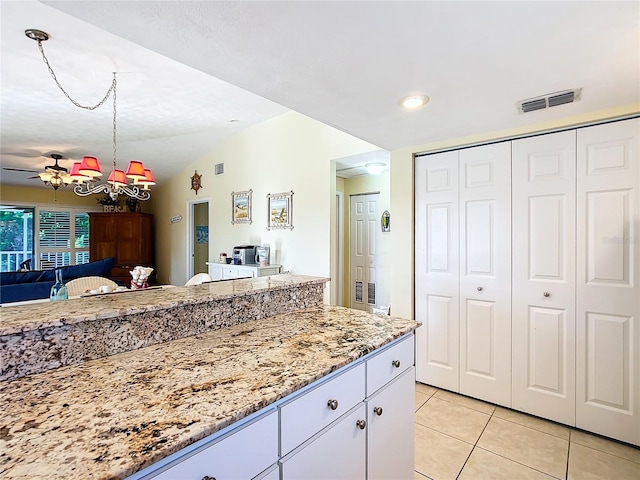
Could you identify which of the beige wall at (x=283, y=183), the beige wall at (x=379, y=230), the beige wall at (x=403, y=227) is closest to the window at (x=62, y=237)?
the beige wall at (x=283, y=183)

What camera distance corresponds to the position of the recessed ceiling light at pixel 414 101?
1775 mm

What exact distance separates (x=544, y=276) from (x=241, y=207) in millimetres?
4188

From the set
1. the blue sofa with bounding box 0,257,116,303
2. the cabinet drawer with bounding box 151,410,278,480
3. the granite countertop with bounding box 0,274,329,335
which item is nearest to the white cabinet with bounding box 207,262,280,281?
the blue sofa with bounding box 0,257,116,303

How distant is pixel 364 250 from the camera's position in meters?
4.95

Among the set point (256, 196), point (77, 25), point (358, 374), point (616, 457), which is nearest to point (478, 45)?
point (358, 374)

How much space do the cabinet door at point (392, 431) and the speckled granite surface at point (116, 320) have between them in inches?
27.5

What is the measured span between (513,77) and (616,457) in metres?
2.23

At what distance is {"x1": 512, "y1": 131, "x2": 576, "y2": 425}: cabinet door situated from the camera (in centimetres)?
209

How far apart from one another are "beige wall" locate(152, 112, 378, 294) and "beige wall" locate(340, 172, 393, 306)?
1007 mm

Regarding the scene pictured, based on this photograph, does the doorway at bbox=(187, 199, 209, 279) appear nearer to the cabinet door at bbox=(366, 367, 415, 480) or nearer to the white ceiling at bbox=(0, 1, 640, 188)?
the white ceiling at bbox=(0, 1, 640, 188)

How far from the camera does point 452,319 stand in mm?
2590

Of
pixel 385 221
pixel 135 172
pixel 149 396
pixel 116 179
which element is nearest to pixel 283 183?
pixel 385 221

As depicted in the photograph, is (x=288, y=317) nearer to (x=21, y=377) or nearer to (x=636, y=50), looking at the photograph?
(x=21, y=377)

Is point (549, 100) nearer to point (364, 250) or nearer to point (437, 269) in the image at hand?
point (437, 269)
